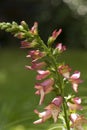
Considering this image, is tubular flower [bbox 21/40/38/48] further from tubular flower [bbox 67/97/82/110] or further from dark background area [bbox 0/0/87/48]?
dark background area [bbox 0/0/87/48]

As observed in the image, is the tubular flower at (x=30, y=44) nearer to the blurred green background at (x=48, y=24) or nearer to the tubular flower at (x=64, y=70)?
the tubular flower at (x=64, y=70)

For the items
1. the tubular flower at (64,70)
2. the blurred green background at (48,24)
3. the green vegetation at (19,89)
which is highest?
the blurred green background at (48,24)

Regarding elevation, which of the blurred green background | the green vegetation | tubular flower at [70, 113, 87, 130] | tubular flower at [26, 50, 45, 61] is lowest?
tubular flower at [70, 113, 87, 130]

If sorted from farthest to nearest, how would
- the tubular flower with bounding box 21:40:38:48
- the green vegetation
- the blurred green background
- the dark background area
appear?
1. the dark background area
2. the blurred green background
3. the green vegetation
4. the tubular flower with bounding box 21:40:38:48

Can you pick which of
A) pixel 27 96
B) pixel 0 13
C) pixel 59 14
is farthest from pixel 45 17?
pixel 27 96

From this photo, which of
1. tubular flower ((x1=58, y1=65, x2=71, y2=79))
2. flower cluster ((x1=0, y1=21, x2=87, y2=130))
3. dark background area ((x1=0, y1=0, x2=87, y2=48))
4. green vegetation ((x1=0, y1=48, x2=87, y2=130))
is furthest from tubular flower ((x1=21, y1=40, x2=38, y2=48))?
dark background area ((x1=0, y1=0, x2=87, y2=48))

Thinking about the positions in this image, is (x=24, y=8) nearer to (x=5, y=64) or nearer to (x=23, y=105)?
(x=5, y=64)

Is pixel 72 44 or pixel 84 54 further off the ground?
pixel 72 44

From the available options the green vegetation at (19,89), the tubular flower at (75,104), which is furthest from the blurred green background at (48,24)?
the tubular flower at (75,104)

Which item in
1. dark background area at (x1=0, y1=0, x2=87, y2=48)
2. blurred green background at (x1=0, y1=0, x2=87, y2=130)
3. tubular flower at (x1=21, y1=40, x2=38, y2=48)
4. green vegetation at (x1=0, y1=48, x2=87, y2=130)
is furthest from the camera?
dark background area at (x1=0, y1=0, x2=87, y2=48)
